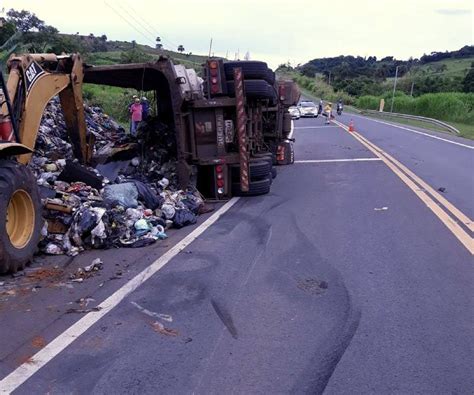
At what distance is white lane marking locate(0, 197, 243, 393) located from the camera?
3859mm

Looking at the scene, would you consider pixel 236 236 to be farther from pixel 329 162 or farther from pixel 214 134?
pixel 329 162

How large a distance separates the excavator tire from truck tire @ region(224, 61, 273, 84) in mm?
5000

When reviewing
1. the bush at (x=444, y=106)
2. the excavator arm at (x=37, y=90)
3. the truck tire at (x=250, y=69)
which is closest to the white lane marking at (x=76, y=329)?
the excavator arm at (x=37, y=90)

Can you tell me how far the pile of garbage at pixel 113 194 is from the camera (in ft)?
24.1

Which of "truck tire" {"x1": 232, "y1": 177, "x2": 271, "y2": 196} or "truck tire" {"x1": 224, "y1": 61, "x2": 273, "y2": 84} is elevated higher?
"truck tire" {"x1": 224, "y1": 61, "x2": 273, "y2": 84}

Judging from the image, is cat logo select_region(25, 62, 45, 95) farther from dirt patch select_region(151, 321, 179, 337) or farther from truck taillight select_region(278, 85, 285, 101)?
truck taillight select_region(278, 85, 285, 101)

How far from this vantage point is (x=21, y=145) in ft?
21.5

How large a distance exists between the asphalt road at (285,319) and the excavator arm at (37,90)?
2174mm

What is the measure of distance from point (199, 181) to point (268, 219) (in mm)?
2348

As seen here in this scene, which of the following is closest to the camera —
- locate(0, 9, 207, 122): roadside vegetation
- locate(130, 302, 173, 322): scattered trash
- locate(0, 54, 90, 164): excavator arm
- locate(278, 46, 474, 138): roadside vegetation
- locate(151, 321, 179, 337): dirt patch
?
locate(151, 321, 179, 337): dirt patch

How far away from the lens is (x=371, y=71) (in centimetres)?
13250

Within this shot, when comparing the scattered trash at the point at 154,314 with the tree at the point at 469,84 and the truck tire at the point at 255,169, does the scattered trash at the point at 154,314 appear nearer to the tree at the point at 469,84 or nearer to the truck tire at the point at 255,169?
the truck tire at the point at 255,169

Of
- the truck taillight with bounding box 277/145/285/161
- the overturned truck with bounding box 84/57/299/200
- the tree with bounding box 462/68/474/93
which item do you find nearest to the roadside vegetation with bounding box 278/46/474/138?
the tree with bounding box 462/68/474/93

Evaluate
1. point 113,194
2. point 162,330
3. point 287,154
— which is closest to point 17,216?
point 113,194
